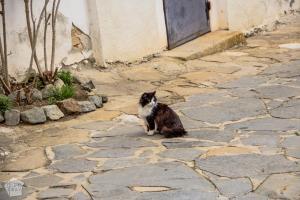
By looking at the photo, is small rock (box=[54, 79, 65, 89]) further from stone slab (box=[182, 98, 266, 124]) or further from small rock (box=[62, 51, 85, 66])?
stone slab (box=[182, 98, 266, 124])

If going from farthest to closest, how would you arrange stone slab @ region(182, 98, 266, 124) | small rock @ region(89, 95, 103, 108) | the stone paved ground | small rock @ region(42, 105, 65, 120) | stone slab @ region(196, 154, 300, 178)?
1. small rock @ region(89, 95, 103, 108)
2. small rock @ region(42, 105, 65, 120)
3. stone slab @ region(182, 98, 266, 124)
4. stone slab @ region(196, 154, 300, 178)
5. the stone paved ground

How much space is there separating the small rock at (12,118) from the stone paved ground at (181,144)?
0.51ft

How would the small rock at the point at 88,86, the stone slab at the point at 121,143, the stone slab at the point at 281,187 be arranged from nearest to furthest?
the stone slab at the point at 281,187 < the stone slab at the point at 121,143 < the small rock at the point at 88,86

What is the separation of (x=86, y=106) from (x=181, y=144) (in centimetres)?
180

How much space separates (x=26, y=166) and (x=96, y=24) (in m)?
3.73

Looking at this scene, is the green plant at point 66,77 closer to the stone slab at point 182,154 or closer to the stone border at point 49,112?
the stone border at point 49,112

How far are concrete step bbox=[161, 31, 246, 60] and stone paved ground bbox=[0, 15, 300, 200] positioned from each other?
69cm

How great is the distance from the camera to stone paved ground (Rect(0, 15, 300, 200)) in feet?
15.6

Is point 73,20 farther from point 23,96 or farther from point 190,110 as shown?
point 190,110

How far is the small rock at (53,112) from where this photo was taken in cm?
693

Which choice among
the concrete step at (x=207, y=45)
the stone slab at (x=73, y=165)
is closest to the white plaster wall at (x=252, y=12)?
the concrete step at (x=207, y=45)

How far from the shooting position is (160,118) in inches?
238

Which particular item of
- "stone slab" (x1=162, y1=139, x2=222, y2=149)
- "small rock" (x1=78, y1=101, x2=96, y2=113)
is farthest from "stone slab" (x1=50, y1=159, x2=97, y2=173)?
"small rock" (x1=78, y1=101, x2=96, y2=113)

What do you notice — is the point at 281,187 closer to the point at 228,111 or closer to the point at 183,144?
the point at 183,144
